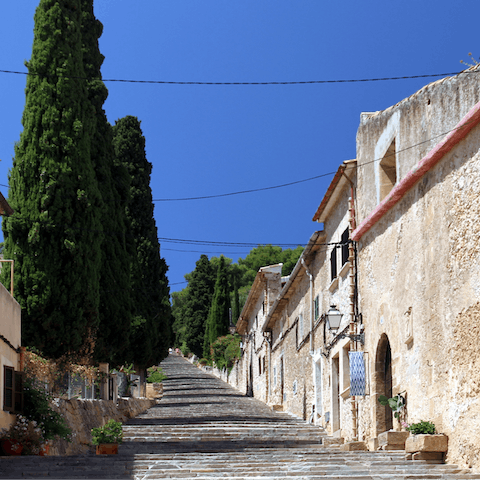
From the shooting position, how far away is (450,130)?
10906 millimetres

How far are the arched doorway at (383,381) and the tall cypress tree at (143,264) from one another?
12424mm

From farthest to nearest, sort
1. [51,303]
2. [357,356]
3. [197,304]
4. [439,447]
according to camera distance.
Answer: [197,304], [51,303], [357,356], [439,447]

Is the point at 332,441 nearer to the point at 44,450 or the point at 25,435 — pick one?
the point at 44,450

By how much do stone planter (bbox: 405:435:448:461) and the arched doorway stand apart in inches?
117

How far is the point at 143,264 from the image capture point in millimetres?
27328

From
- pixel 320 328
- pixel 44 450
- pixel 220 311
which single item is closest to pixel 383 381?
pixel 320 328

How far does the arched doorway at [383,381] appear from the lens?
44.4ft

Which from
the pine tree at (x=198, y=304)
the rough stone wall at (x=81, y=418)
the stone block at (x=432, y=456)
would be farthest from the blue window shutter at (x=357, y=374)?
the pine tree at (x=198, y=304)

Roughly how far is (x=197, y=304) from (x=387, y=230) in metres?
50.6

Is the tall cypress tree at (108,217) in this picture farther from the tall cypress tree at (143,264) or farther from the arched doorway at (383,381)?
the arched doorway at (383,381)

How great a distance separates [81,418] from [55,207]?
4.66 m

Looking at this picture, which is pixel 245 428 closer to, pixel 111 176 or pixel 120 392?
pixel 120 392

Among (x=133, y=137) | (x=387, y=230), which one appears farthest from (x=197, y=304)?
(x=387, y=230)

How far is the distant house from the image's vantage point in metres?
12.1
